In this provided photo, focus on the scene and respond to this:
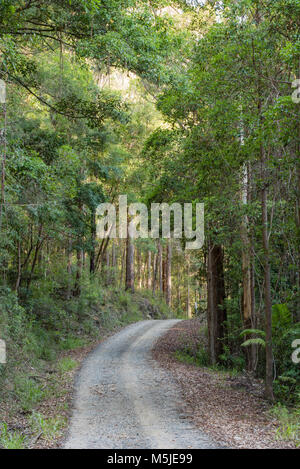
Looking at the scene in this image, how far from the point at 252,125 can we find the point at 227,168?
246 cm

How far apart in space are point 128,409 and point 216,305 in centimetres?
723

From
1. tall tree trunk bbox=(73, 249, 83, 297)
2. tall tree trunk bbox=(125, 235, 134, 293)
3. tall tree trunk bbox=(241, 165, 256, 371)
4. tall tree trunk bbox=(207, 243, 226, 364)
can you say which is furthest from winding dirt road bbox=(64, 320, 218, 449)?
tall tree trunk bbox=(125, 235, 134, 293)

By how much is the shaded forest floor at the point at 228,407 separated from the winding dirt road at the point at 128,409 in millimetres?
321

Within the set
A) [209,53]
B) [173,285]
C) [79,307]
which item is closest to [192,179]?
[209,53]

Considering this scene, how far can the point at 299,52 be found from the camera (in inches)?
267

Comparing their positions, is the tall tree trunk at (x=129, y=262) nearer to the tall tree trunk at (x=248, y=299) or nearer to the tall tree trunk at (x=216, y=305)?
the tall tree trunk at (x=216, y=305)

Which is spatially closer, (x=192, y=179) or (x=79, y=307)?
(x=192, y=179)

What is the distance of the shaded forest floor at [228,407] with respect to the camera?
21.1 feet

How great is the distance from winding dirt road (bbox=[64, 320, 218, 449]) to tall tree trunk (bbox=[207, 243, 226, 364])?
2460 millimetres

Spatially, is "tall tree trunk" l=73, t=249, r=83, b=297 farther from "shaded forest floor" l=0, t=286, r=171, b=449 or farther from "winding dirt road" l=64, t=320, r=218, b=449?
"winding dirt road" l=64, t=320, r=218, b=449

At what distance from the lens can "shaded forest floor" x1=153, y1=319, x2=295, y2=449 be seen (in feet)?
21.1
